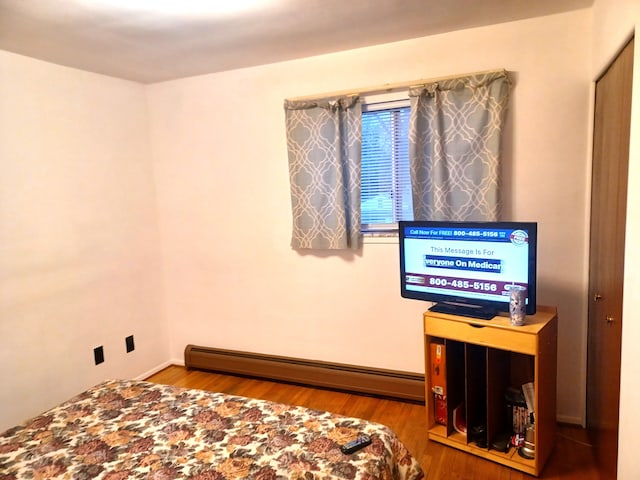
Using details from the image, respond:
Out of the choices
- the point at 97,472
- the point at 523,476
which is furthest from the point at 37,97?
the point at 523,476

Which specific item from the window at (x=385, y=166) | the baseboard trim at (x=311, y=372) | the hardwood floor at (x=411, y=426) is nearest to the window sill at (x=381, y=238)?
the window at (x=385, y=166)

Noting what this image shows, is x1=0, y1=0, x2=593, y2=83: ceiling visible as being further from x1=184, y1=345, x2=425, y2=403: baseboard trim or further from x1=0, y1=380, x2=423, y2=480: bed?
x1=184, y1=345, x2=425, y2=403: baseboard trim

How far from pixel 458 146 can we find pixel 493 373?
53.2 inches

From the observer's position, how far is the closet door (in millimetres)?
1775

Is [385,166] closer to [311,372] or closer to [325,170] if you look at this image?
[325,170]

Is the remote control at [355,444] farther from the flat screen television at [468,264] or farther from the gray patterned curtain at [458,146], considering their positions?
the gray patterned curtain at [458,146]

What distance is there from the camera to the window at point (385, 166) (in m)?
2.97

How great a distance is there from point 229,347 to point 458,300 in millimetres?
2073

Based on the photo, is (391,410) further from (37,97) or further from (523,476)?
(37,97)

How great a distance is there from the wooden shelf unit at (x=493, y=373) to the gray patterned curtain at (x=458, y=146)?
2.27ft

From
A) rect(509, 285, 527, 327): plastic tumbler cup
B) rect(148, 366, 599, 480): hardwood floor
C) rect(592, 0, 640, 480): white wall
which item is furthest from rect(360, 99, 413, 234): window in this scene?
rect(592, 0, 640, 480): white wall

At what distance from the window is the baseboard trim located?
1.03m

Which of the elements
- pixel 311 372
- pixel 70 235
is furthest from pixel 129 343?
pixel 311 372

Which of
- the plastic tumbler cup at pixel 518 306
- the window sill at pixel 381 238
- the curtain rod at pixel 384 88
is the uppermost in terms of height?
the curtain rod at pixel 384 88
